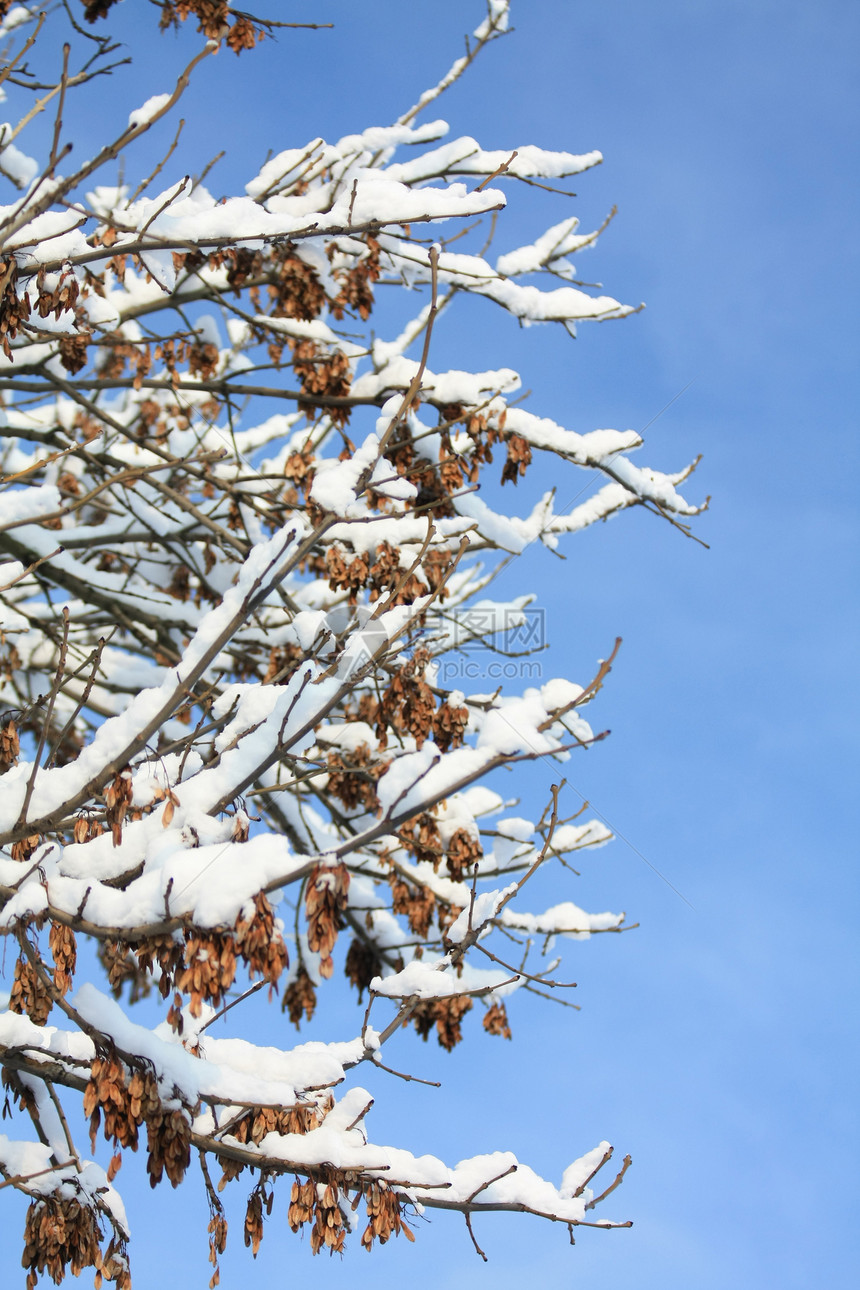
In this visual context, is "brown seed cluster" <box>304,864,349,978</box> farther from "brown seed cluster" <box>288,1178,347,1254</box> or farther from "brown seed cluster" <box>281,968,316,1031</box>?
"brown seed cluster" <box>281,968,316,1031</box>

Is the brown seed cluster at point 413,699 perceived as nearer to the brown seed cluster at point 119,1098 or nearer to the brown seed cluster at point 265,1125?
the brown seed cluster at point 265,1125

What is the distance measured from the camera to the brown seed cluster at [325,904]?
206 centimetres

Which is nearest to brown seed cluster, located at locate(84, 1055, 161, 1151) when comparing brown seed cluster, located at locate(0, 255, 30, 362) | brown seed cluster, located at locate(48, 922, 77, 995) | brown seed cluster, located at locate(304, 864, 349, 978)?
brown seed cluster, located at locate(48, 922, 77, 995)

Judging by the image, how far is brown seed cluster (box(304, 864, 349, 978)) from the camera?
2.06 meters

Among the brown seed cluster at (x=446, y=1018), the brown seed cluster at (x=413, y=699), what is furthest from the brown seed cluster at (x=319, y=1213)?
the brown seed cluster at (x=446, y=1018)

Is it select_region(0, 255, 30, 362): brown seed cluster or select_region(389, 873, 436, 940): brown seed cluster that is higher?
select_region(0, 255, 30, 362): brown seed cluster

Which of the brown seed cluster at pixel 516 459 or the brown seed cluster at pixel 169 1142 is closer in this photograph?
the brown seed cluster at pixel 169 1142

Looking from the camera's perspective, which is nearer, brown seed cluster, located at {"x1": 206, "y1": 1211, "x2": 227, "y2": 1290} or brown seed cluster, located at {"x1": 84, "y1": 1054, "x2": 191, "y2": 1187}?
brown seed cluster, located at {"x1": 84, "y1": 1054, "x2": 191, "y2": 1187}

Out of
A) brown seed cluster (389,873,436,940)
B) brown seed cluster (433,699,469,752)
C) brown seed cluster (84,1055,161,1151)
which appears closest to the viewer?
brown seed cluster (84,1055,161,1151)

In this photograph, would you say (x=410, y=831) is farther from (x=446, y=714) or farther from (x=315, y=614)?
(x=315, y=614)

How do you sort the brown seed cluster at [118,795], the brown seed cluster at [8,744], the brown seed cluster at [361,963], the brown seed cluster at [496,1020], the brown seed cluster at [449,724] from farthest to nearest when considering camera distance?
the brown seed cluster at [361,963]
the brown seed cluster at [496,1020]
the brown seed cluster at [449,724]
the brown seed cluster at [8,744]
the brown seed cluster at [118,795]

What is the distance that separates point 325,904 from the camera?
2100 mm

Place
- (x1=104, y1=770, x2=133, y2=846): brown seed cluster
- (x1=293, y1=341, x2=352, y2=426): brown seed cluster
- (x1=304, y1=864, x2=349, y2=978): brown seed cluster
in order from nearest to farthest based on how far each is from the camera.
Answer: (x1=304, y1=864, x2=349, y2=978): brown seed cluster < (x1=104, y1=770, x2=133, y2=846): brown seed cluster < (x1=293, y1=341, x2=352, y2=426): brown seed cluster

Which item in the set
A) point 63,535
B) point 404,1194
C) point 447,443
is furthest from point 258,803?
point 404,1194
